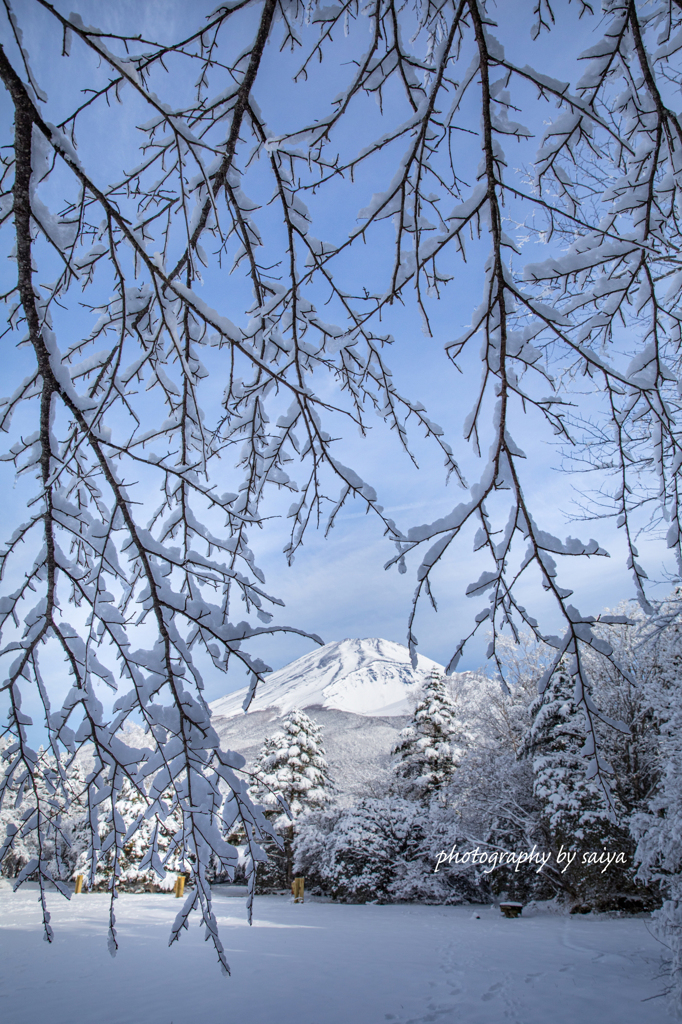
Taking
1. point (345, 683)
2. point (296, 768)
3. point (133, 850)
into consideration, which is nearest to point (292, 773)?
point (296, 768)

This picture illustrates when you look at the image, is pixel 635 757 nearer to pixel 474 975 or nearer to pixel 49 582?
pixel 474 975

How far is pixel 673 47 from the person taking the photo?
5.64 ft

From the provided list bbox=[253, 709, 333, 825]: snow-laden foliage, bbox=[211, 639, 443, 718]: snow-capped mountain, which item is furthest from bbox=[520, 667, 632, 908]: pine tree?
bbox=[211, 639, 443, 718]: snow-capped mountain

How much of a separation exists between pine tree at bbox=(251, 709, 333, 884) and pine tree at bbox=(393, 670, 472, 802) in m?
Answer: 3.04

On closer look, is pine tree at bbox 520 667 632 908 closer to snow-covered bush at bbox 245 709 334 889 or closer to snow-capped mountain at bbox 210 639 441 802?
snow-capped mountain at bbox 210 639 441 802

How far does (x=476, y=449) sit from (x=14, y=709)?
168 centimetres

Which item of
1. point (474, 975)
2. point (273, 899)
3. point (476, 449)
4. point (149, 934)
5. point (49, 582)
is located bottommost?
point (273, 899)

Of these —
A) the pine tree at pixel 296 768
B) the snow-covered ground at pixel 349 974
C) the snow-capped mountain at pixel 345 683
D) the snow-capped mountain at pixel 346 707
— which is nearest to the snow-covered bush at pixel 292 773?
the pine tree at pixel 296 768

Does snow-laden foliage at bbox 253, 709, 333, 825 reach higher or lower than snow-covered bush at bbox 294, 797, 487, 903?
higher

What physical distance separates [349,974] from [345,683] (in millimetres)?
50340

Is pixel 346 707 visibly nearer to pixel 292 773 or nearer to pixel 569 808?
pixel 292 773

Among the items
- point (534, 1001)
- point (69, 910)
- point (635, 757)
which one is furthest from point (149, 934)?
point (635, 757)

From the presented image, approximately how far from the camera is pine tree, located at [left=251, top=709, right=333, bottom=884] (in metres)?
16.8

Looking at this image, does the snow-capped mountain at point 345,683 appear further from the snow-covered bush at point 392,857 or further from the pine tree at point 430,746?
the snow-covered bush at point 392,857
